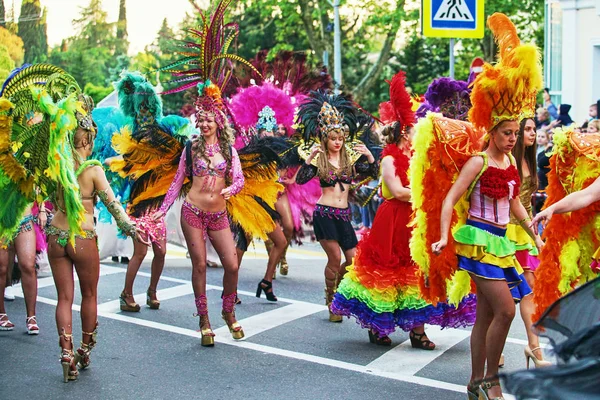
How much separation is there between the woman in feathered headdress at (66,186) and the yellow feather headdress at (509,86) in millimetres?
2614

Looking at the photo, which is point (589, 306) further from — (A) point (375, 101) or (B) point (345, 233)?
(A) point (375, 101)

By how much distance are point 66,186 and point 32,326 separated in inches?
82.5

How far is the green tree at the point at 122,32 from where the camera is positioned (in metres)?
42.0

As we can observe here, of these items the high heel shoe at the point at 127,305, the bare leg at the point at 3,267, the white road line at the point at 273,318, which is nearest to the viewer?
the bare leg at the point at 3,267

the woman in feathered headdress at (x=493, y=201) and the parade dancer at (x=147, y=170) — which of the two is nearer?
the woman in feathered headdress at (x=493, y=201)

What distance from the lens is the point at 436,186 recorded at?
5473 millimetres

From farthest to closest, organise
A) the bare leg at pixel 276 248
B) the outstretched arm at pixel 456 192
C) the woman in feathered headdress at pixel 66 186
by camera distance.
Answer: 1. the bare leg at pixel 276 248
2. the woman in feathered headdress at pixel 66 186
3. the outstretched arm at pixel 456 192

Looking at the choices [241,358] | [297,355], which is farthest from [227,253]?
[297,355]

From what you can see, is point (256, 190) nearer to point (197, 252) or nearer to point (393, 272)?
point (197, 252)

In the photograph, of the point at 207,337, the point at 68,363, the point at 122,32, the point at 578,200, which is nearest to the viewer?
the point at 578,200

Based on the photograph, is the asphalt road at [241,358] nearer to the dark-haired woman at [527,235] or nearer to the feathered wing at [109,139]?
the dark-haired woman at [527,235]

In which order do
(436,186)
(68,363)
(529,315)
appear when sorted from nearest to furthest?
1. (436,186)
2. (68,363)
3. (529,315)

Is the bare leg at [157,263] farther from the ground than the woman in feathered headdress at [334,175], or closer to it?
closer to it

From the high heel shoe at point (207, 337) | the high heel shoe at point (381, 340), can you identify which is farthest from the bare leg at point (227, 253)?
the high heel shoe at point (381, 340)
